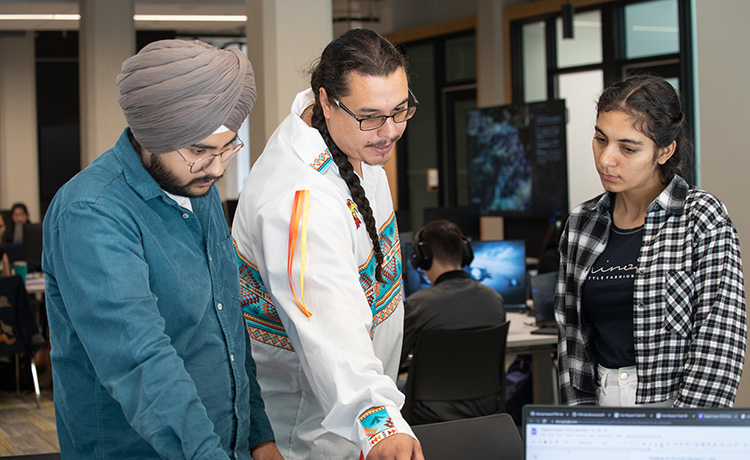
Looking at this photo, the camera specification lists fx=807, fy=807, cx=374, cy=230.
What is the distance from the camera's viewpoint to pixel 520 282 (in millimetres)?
4750

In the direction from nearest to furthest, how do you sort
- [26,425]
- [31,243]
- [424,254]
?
[424,254]
[26,425]
[31,243]

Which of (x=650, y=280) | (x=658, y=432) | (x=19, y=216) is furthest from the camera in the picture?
(x=19, y=216)

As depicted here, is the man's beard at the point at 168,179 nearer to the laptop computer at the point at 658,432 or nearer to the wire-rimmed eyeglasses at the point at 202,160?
the wire-rimmed eyeglasses at the point at 202,160

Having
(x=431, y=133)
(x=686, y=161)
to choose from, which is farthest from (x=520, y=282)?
(x=431, y=133)

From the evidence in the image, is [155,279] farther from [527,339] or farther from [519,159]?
[519,159]

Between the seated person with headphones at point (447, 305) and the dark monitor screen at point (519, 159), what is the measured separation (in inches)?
176

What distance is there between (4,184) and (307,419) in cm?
1297

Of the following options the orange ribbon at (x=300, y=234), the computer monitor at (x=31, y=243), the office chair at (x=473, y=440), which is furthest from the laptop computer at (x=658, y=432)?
the computer monitor at (x=31, y=243)

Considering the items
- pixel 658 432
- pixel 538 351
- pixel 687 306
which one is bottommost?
pixel 538 351

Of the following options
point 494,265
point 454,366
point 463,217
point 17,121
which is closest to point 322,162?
point 454,366

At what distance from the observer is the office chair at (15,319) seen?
17.6ft

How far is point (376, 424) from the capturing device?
1303mm

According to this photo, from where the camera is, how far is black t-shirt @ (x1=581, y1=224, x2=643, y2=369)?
1866mm

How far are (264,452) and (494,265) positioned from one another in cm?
323
